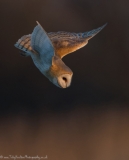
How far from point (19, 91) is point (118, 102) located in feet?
1.76

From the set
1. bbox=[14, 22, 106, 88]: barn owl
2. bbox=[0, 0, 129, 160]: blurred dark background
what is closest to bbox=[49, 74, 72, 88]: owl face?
bbox=[14, 22, 106, 88]: barn owl

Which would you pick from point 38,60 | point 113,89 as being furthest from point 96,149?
point 38,60

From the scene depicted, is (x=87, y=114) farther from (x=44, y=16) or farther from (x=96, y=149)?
(x=44, y=16)

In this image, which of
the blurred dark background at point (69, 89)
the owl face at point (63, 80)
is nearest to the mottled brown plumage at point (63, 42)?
the owl face at point (63, 80)

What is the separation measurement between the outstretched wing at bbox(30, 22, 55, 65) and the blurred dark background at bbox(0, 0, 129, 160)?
2.08 ft

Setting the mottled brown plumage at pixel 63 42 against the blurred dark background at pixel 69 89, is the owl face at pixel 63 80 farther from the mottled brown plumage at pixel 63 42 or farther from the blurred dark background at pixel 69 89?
the blurred dark background at pixel 69 89

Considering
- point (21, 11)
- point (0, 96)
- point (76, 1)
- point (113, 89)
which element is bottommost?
point (0, 96)

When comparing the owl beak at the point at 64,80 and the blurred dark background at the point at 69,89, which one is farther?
the blurred dark background at the point at 69,89

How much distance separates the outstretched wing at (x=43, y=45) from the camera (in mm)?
632

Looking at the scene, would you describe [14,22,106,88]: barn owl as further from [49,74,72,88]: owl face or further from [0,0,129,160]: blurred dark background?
[0,0,129,160]: blurred dark background

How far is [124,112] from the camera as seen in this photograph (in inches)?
59.7

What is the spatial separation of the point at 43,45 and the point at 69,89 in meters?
0.78

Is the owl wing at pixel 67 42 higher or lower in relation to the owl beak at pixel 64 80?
higher

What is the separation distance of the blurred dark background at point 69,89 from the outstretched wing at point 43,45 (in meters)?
0.63
